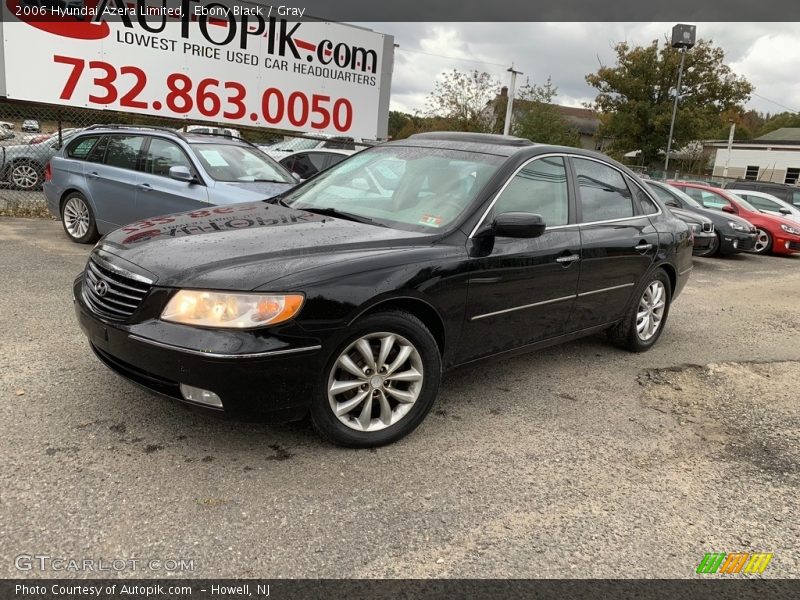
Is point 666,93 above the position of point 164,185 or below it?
above

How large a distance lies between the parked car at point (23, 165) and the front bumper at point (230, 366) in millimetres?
11328

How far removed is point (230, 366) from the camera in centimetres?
276

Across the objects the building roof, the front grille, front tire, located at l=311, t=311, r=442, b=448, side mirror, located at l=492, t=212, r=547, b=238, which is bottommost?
front tire, located at l=311, t=311, r=442, b=448

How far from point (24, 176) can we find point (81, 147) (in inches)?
219

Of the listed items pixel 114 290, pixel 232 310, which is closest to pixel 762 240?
pixel 232 310

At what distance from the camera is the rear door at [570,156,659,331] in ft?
14.5

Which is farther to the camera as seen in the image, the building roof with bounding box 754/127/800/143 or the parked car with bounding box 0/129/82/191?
the building roof with bounding box 754/127/800/143

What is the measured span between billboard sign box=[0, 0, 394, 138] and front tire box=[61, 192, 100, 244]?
348 centimetres

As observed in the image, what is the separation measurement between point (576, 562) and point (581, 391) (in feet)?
6.51

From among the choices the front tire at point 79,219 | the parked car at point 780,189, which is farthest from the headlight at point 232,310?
the parked car at point 780,189

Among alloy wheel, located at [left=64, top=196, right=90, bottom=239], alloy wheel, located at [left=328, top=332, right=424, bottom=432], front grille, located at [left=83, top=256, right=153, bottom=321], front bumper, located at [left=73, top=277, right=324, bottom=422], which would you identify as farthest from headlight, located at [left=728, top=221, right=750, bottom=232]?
front grille, located at [left=83, top=256, right=153, bottom=321]

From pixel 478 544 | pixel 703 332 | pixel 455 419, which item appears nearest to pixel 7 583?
pixel 478 544

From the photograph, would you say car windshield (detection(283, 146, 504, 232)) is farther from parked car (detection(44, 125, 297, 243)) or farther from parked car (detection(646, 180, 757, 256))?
parked car (detection(646, 180, 757, 256))

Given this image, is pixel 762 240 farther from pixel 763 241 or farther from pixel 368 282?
pixel 368 282
